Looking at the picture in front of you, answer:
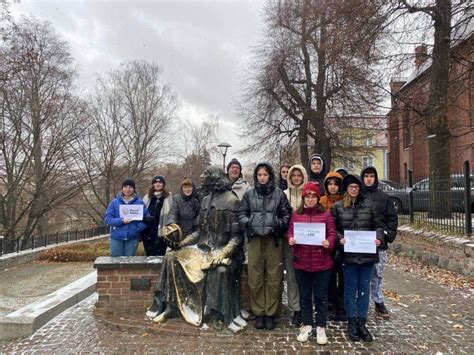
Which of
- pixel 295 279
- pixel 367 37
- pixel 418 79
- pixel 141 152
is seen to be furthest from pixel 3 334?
pixel 141 152

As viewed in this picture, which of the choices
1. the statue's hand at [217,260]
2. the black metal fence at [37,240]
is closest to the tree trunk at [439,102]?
the statue's hand at [217,260]

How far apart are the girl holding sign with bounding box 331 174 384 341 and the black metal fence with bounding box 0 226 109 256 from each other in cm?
1350

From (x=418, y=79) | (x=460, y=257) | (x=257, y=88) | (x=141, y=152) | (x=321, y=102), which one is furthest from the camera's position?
(x=141, y=152)

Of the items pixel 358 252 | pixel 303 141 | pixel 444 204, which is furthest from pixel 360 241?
pixel 303 141

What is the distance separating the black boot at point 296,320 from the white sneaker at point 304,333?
0.31 m

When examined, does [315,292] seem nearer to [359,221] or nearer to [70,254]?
[359,221]

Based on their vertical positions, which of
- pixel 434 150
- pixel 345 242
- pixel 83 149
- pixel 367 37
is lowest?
pixel 345 242

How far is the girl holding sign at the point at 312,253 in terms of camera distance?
4.12 metres

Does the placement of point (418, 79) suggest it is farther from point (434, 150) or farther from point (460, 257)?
point (460, 257)

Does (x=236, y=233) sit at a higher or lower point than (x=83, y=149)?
lower

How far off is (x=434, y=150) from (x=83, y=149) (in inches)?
734

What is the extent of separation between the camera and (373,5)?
11570 millimetres

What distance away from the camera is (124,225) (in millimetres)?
5688

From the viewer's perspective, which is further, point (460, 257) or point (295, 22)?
point (295, 22)
